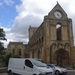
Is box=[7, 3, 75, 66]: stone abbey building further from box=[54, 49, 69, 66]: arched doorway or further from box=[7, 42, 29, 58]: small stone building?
box=[7, 42, 29, 58]: small stone building

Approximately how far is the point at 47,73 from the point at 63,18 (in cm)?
3382

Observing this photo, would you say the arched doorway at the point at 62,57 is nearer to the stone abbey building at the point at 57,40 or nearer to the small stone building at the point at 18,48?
the stone abbey building at the point at 57,40

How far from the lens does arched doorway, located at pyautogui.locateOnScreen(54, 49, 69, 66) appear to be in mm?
45719

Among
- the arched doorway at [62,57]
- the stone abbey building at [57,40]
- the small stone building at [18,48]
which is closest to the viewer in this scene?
Result: the stone abbey building at [57,40]

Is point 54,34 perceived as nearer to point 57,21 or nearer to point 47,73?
point 57,21

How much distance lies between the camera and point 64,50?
45.6 m

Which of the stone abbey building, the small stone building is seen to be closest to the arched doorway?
the stone abbey building

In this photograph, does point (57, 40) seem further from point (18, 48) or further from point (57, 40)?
point (18, 48)

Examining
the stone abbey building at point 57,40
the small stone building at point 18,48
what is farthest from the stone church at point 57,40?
the small stone building at point 18,48

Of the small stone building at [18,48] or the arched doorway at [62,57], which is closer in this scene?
the arched doorway at [62,57]

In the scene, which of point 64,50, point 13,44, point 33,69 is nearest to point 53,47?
point 64,50

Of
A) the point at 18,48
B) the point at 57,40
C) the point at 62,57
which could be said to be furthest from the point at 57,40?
the point at 18,48

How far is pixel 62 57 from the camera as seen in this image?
46.0 metres

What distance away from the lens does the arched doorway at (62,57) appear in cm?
4572
